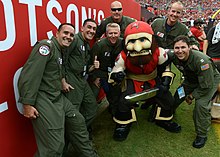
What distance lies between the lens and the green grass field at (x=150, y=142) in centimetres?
273

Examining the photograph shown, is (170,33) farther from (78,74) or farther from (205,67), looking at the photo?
(78,74)

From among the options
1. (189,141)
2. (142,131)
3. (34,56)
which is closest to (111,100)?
(142,131)

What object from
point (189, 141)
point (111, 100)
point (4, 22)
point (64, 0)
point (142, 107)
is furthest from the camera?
point (142, 107)

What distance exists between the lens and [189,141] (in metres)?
2.98

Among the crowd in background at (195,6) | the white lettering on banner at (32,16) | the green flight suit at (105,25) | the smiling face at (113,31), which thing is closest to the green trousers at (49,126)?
the white lettering on banner at (32,16)

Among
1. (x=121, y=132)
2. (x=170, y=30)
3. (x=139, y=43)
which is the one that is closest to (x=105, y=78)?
(x=121, y=132)

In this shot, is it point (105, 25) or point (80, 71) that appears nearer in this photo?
point (80, 71)

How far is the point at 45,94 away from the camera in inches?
79.0

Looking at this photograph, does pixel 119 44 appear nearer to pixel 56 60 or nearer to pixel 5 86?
pixel 56 60

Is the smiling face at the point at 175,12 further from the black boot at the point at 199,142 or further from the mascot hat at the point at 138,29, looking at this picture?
the black boot at the point at 199,142

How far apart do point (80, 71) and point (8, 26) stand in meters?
1.02

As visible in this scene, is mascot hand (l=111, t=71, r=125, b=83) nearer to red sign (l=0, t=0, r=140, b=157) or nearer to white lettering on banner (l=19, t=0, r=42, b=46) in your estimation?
red sign (l=0, t=0, r=140, b=157)

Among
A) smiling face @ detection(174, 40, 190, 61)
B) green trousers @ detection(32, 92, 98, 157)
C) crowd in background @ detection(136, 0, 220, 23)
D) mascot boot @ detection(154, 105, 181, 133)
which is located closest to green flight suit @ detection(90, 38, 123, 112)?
mascot boot @ detection(154, 105, 181, 133)

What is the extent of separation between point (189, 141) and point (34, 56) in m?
2.12
